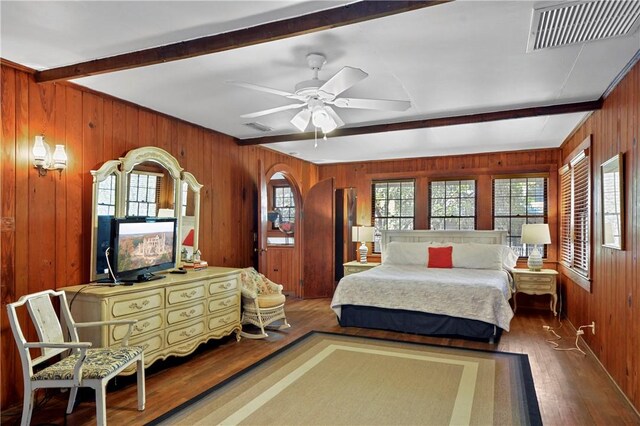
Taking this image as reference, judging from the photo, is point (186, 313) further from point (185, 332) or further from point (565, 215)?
point (565, 215)

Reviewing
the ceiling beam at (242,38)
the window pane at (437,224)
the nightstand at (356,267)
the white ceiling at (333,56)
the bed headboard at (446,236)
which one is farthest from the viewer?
the window pane at (437,224)

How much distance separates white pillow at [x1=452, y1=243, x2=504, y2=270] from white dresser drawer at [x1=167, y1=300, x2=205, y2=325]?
378cm

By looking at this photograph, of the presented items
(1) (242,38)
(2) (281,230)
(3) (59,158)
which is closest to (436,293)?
(1) (242,38)

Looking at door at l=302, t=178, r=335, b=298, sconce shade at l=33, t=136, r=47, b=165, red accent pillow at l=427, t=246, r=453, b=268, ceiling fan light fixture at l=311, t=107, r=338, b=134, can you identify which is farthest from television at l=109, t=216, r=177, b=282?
red accent pillow at l=427, t=246, r=453, b=268

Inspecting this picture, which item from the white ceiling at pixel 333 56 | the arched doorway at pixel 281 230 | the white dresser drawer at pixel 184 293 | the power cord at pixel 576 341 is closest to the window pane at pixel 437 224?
the arched doorway at pixel 281 230

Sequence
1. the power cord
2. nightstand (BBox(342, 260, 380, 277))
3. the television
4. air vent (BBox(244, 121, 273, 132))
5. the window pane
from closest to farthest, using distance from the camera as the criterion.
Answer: the television
the power cord
air vent (BBox(244, 121, 273, 132))
nightstand (BBox(342, 260, 380, 277))
the window pane

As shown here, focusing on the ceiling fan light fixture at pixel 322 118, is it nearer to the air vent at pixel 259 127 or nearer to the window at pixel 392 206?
the air vent at pixel 259 127

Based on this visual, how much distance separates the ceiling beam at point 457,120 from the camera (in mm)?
3896

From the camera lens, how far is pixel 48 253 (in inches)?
125

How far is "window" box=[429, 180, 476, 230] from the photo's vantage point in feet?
22.4

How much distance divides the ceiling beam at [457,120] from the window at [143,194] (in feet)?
5.71

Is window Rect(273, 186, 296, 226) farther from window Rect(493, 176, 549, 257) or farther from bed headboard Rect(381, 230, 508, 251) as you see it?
window Rect(493, 176, 549, 257)

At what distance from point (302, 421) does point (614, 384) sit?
257 centimetres

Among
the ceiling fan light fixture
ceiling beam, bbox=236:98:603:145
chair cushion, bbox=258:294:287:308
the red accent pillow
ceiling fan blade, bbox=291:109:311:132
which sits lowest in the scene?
chair cushion, bbox=258:294:287:308
